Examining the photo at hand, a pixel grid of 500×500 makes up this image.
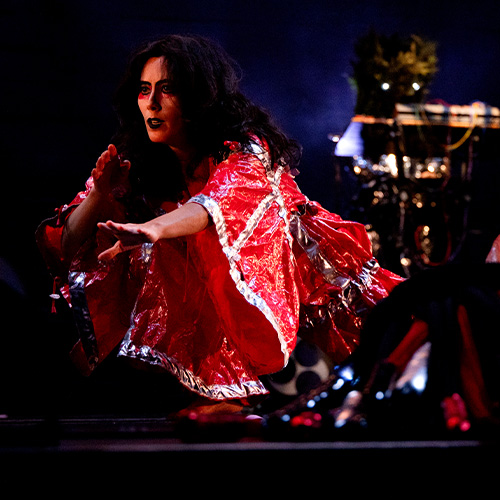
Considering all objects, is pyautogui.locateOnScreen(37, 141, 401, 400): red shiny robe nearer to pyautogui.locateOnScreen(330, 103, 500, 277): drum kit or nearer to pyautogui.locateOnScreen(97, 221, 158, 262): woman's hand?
pyautogui.locateOnScreen(97, 221, 158, 262): woman's hand

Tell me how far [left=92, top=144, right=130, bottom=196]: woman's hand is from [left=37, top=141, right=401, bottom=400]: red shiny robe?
143 mm

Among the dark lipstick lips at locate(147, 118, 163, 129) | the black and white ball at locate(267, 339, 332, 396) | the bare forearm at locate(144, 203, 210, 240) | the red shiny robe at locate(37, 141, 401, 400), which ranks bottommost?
the black and white ball at locate(267, 339, 332, 396)

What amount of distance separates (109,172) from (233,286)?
42 cm

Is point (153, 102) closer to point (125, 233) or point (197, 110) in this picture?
point (197, 110)

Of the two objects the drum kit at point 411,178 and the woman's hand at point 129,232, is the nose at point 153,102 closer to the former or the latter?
the woman's hand at point 129,232

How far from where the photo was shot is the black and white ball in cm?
205

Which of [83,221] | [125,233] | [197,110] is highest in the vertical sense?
[197,110]

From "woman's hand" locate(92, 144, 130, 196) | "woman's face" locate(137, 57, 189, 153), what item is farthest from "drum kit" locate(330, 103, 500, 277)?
"woman's hand" locate(92, 144, 130, 196)

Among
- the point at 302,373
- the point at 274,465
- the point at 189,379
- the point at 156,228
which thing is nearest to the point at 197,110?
the point at 156,228

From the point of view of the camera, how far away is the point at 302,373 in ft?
6.84

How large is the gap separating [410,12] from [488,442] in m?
2.88

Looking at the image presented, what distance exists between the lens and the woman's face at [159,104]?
1614 mm

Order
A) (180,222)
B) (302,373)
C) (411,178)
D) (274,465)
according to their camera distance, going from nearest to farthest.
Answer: (274,465), (180,222), (302,373), (411,178)

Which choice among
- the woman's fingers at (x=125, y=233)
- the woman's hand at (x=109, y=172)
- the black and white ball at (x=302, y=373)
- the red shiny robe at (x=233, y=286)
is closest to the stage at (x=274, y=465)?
the woman's fingers at (x=125, y=233)
